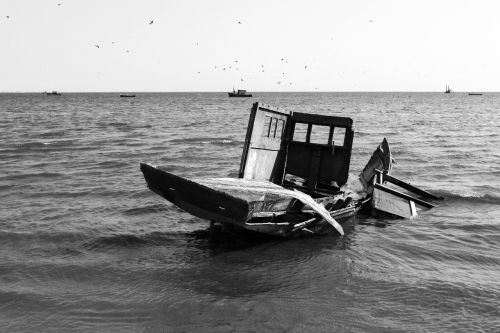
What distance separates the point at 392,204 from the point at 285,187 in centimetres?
355

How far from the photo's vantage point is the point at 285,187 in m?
13.2

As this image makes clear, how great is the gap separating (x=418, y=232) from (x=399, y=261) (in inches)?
103

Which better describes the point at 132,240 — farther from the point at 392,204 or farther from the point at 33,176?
the point at 33,176

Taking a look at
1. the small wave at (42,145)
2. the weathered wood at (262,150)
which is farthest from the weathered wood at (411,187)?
the small wave at (42,145)

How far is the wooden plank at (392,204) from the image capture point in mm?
13844

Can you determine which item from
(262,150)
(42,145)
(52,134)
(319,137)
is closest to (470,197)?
(262,150)

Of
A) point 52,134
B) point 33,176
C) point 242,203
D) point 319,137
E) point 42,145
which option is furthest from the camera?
point 319,137

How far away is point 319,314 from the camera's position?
24.2ft

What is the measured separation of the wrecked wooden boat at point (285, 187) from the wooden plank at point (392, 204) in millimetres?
30

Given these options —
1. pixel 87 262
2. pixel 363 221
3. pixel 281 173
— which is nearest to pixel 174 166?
pixel 281 173

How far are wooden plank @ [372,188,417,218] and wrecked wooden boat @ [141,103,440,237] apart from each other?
1.2 inches

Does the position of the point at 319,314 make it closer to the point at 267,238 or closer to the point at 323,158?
the point at 267,238

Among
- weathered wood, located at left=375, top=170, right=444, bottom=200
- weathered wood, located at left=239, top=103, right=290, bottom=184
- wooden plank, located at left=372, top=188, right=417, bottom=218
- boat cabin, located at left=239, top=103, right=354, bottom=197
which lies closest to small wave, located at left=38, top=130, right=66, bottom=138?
boat cabin, located at left=239, top=103, right=354, bottom=197

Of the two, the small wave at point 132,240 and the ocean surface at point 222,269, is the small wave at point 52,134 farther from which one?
the small wave at point 132,240
